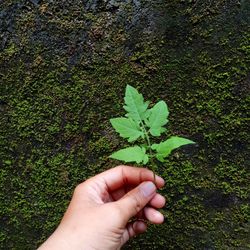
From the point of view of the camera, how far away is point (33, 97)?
2439 millimetres

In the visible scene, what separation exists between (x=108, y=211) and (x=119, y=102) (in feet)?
2.19

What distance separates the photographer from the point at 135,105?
1872 millimetres

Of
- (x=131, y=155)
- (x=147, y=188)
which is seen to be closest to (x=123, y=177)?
(x=147, y=188)

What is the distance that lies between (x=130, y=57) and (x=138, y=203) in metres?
0.81

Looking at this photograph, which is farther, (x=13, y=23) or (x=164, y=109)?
(x=13, y=23)

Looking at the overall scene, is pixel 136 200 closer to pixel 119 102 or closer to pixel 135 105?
pixel 135 105

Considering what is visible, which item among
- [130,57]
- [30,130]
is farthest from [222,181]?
[30,130]

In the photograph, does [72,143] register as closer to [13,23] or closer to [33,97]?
[33,97]

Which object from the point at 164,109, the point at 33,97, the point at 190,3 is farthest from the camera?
the point at 33,97

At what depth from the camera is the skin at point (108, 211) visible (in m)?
1.94

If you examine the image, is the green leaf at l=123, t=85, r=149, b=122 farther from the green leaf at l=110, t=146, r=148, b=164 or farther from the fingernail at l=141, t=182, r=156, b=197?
the fingernail at l=141, t=182, r=156, b=197

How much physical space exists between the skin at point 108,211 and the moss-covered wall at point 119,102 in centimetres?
25

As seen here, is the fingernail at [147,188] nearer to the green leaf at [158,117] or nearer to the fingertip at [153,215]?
the fingertip at [153,215]

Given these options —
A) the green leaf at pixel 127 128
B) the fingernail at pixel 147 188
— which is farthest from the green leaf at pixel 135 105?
the fingernail at pixel 147 188
